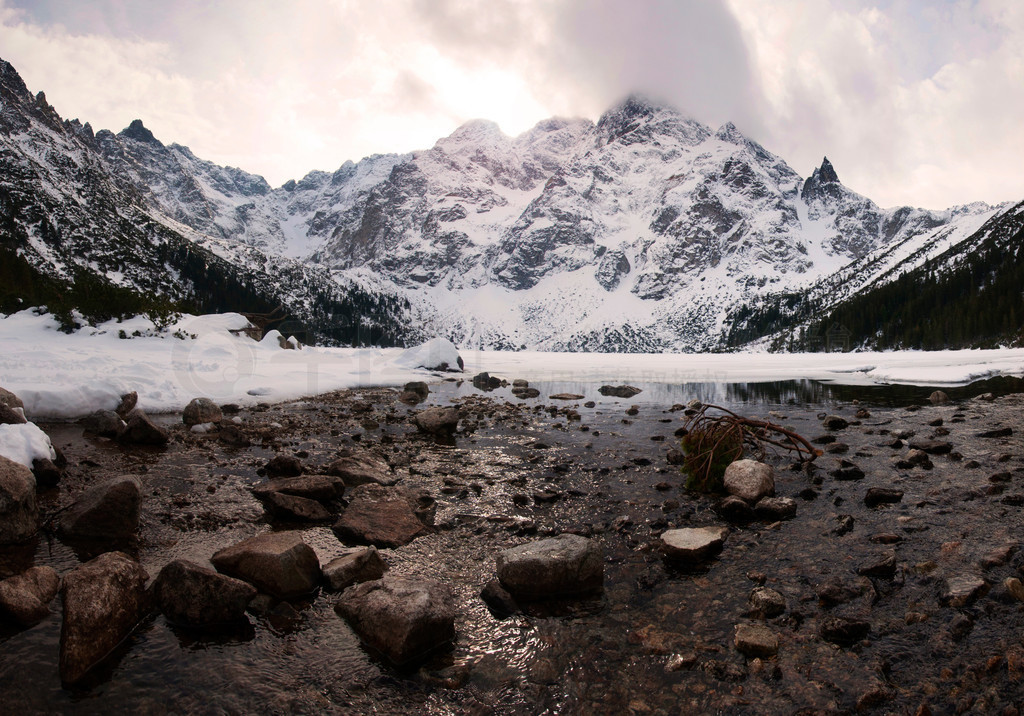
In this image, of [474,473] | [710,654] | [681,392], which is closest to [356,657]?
[710,654]

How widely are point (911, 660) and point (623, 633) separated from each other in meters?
2.93

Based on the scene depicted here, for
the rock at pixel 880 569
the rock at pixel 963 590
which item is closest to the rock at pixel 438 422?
the rock at pixel 880 569

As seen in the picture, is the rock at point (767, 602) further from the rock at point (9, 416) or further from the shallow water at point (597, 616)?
the rock at point (9, 416)

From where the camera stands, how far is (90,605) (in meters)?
5.25

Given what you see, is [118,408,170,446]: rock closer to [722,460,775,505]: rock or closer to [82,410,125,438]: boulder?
[82,410,125,438]: boulder

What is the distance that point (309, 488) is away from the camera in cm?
1003

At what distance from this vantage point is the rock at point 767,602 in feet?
19.5

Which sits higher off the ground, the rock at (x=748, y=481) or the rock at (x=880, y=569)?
the rock at (x=748, y=481)

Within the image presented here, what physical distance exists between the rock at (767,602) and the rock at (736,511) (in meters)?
2.91

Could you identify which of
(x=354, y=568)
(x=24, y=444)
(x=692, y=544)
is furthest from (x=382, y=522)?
(x=24, y=444)

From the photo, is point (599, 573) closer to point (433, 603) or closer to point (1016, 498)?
point (433, 603)

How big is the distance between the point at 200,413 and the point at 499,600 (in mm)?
16072

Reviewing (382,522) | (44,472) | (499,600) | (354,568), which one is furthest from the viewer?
(44,472)

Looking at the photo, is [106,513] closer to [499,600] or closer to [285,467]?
[285,467]
